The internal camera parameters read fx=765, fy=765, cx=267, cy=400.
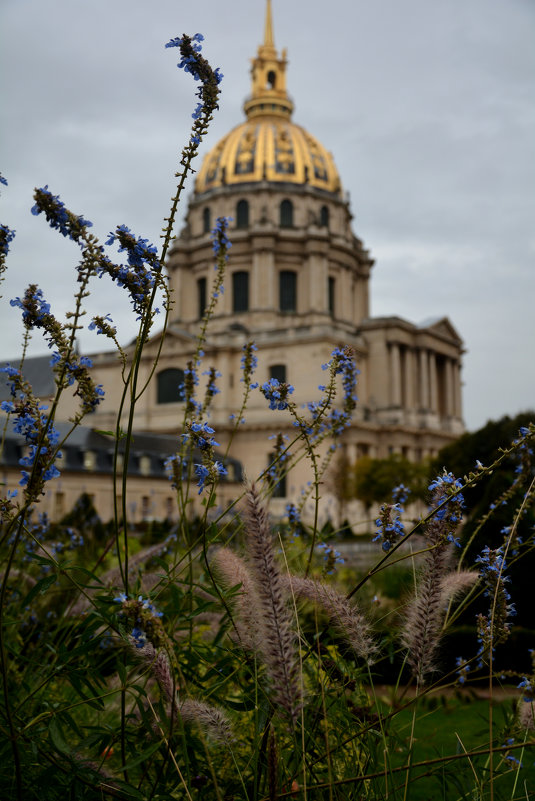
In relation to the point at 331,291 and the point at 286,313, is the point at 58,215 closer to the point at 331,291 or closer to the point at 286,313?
the point at 286,313

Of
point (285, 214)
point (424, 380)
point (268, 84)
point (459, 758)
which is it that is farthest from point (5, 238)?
point (268, 84)

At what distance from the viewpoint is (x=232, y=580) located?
95.7 inches

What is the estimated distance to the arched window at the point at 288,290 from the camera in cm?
6006

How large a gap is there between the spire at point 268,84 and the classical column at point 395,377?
2451 cm

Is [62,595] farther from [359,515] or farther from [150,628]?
[359,515]

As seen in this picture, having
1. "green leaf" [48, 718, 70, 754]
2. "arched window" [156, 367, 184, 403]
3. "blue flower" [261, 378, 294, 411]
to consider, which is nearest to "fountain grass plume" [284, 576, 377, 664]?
"green leaf" [48, 718, 70, 754]

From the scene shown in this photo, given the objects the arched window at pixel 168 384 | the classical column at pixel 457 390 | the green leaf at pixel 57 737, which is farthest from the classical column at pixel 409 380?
the green leaf at pixel 57 737

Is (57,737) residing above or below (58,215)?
below

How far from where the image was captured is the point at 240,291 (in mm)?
59938

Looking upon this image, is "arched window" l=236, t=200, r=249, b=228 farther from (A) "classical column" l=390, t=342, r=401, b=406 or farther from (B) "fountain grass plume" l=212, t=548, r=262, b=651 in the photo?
(B) "fountain grass plume" l=212, t=548, r=262, b=651

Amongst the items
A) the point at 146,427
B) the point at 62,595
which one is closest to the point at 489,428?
the point at 62,595

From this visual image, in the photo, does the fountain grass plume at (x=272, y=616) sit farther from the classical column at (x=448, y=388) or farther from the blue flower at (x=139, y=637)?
the classical column at (x=448, y=388)

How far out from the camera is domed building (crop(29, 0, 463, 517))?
52.7m

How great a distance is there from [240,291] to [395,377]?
13874mm
